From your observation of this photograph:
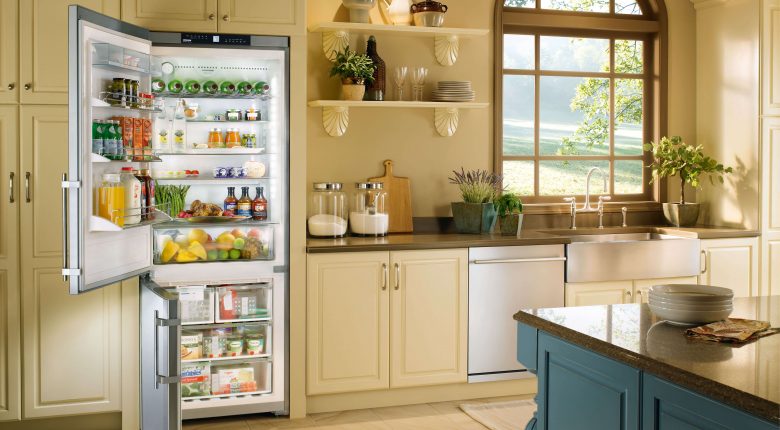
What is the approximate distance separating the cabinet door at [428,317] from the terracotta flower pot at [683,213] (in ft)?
5.39

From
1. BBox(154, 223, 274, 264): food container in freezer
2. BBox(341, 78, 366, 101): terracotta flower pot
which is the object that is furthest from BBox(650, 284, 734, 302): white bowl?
BBox(341, 78, 366, 101): terracotta flower pot

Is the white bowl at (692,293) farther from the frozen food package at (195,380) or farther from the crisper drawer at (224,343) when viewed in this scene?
the frozen food package at (195,380)

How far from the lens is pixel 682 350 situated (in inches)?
84.4

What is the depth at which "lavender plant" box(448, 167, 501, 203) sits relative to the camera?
489 centimetres

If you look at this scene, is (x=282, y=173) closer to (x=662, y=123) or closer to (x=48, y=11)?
(x=48, y=11)

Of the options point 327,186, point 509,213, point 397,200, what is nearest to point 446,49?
point 397,200

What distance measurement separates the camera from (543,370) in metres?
2.61

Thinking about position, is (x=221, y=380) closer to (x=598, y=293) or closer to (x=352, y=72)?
(x=352, y=72)

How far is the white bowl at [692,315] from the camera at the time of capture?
238 centimetres

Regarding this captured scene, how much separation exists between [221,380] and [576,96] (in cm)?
283

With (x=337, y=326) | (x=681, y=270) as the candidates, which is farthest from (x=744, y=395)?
(x=681, y=270)

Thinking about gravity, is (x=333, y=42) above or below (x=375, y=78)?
above

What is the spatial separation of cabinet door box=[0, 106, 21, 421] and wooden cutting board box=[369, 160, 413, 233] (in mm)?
1925

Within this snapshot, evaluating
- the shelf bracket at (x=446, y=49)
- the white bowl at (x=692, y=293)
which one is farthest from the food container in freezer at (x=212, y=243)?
the white bowl at (x=692, y=293)
